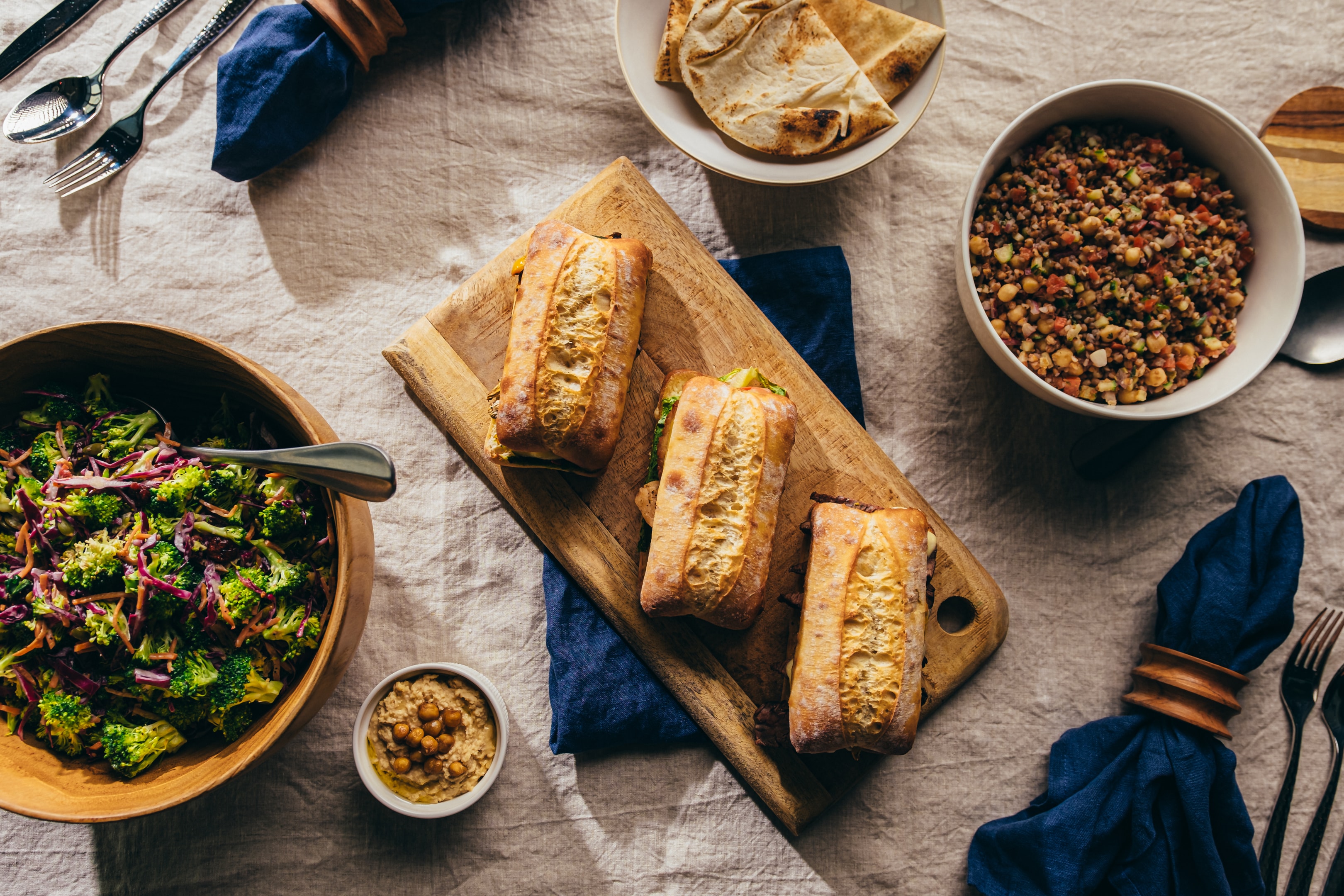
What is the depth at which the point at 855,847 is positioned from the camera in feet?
9.25

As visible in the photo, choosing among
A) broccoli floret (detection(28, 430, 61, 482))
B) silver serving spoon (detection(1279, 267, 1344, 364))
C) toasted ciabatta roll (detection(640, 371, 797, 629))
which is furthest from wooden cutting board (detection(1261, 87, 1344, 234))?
broccoli floret (detection(28, 430, 61, 482))

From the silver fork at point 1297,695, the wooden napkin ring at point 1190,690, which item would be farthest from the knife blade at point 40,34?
the silver fork at point 1297,695

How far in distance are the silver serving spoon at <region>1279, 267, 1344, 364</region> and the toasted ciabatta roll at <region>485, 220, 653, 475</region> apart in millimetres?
2450

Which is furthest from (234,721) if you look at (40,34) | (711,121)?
(40,34)

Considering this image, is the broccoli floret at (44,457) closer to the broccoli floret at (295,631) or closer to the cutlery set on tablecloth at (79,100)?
the broccoli floret at (295,631)

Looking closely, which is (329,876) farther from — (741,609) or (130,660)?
(741,609)

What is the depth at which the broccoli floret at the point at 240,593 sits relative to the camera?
2166 mm

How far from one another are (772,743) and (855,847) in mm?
604

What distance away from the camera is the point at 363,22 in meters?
2.69

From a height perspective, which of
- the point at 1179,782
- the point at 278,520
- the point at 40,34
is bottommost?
the point at 1179,782

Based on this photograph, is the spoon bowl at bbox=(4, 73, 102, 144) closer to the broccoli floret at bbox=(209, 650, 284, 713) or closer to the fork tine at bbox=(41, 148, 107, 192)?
the fork tine at bbox=(41, 148, 107, 192)

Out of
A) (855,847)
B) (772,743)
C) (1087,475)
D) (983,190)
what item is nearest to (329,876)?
(772,743)

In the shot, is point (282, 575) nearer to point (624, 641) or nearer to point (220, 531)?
point (220, 531)

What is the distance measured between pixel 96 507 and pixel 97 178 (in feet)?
4.58
